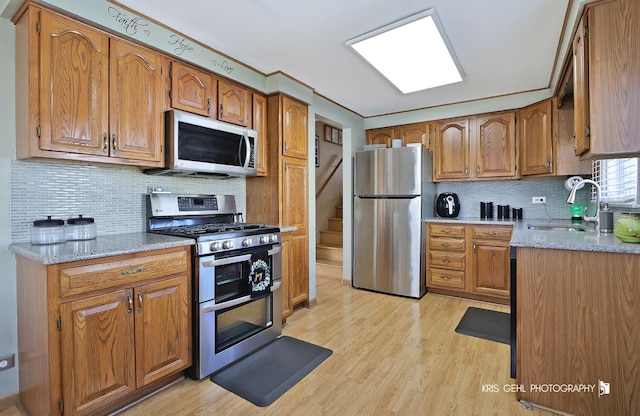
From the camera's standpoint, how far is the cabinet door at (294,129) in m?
2.95

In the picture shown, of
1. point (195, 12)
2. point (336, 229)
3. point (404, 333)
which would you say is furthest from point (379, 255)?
point (195, 12)

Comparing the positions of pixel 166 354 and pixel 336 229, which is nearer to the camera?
pixel 166 354

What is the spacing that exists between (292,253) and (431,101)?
2.48 m

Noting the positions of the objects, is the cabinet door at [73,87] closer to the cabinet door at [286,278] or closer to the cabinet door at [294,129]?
the cabinet door at [294,129]

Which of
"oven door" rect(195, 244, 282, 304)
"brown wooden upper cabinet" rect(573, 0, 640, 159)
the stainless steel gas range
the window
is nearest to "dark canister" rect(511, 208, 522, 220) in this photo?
→ the window

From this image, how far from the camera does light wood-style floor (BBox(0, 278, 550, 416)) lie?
171 centimetres

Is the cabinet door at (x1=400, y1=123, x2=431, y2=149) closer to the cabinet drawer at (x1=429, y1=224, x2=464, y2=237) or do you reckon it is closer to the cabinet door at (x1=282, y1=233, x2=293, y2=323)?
the cabinet drawer at (x1=429, y1=224, x2=464, y2=237)

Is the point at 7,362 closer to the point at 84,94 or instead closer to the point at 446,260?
the point at 84,94

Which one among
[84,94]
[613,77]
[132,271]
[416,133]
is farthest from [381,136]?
[132,271]

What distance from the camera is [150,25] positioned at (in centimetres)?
203

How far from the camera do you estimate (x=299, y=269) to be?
10.2 ft

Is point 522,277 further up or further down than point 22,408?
further up

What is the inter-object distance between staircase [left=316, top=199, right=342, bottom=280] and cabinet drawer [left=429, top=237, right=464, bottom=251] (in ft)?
4.45

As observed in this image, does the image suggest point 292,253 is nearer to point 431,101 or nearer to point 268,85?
point 268,85
